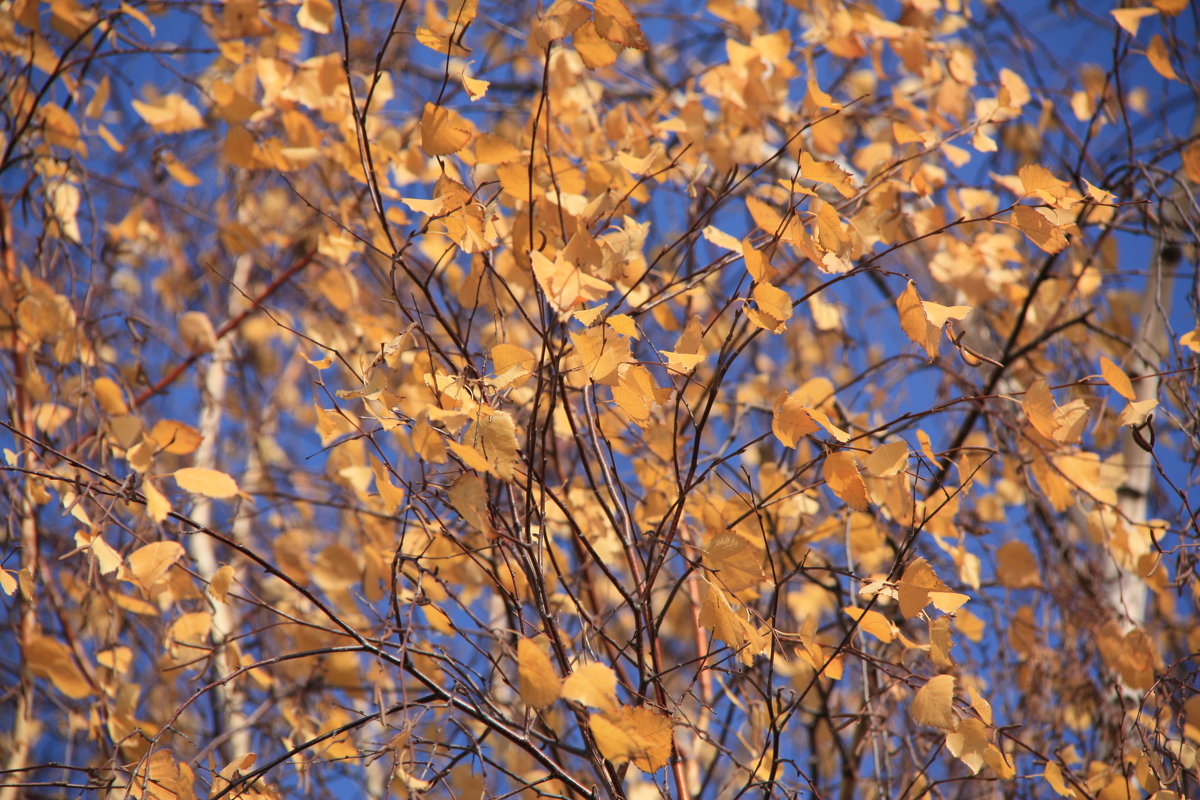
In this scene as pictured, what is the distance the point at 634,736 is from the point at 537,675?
0.32 ft

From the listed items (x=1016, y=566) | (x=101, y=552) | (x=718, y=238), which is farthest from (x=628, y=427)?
(x=1016, y=566)

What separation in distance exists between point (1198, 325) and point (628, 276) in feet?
2.40

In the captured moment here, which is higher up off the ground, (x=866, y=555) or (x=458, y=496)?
(x=866, y=555)

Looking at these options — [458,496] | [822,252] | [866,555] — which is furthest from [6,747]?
[822,252]

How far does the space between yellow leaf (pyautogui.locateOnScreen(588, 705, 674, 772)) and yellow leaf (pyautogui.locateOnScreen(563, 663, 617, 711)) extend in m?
0.01

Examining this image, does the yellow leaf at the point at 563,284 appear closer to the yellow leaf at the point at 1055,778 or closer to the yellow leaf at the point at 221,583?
the yellow leaf at the point at 221,583

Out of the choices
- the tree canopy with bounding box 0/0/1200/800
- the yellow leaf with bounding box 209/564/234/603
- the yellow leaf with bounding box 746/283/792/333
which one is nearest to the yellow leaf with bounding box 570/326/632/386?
the tree canopy with bounding box 0/0/1200/800

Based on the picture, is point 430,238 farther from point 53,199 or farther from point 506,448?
point 53,199

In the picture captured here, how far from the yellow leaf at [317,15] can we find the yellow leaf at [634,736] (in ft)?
3.41

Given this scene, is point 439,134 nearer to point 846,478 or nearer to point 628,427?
point 628,427

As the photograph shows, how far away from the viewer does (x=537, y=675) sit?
0.79 meters

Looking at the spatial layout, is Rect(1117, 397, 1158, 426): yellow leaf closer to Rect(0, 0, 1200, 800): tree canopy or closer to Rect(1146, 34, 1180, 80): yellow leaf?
Rect(0, 0, 1200, 800): tree canopy

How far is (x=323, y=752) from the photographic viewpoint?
3.52ft

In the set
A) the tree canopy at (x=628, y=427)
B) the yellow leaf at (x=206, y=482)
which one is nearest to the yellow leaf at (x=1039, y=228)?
the tree canopy at (x=628, y=427)
